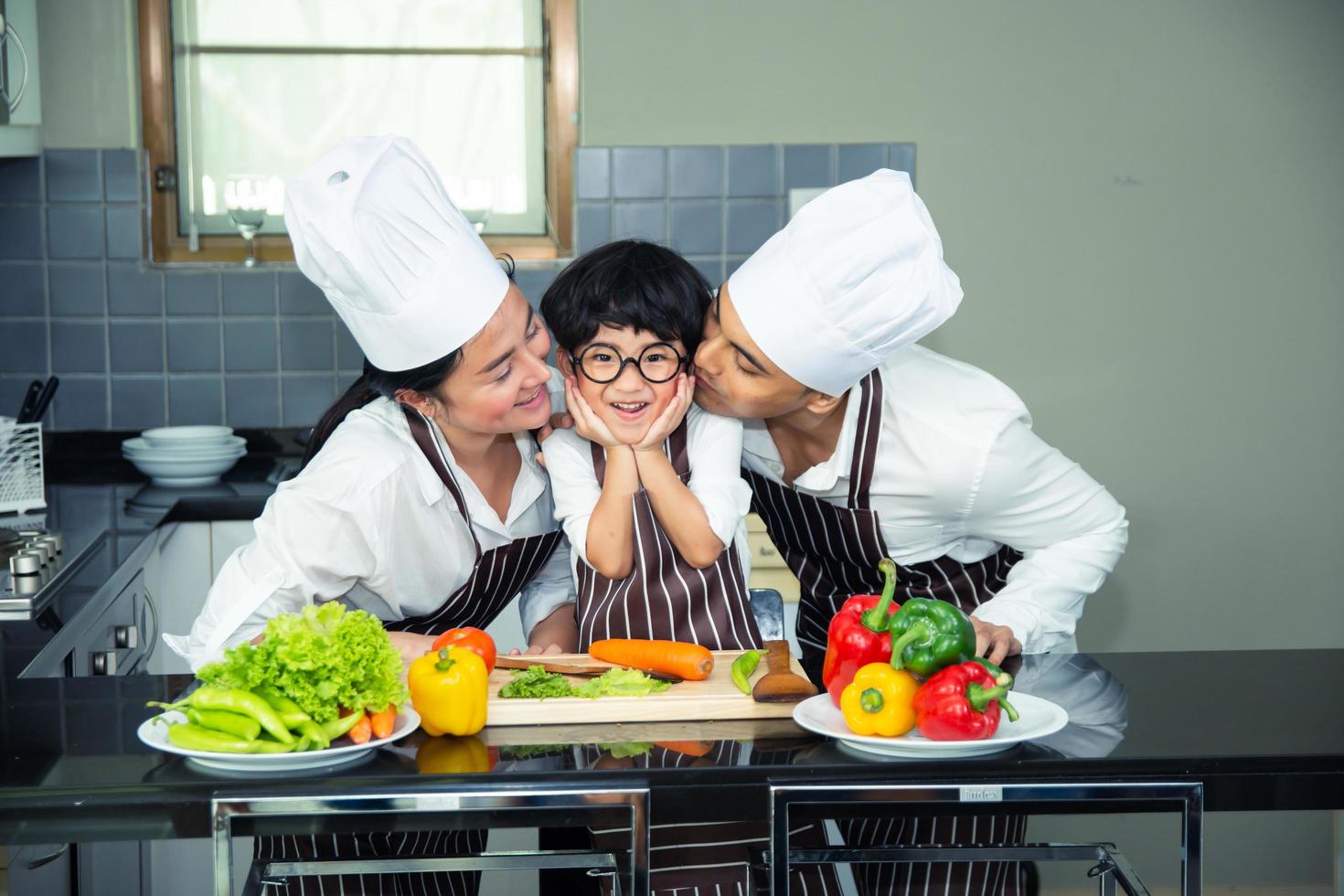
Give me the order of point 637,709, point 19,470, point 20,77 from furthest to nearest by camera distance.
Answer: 1. point 20,77
2. point 19,470
3. point 637,709

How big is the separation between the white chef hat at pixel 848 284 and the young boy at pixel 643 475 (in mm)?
125

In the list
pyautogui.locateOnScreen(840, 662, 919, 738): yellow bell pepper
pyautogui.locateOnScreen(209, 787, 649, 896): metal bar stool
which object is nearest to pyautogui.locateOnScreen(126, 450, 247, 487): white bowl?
pyautogui.locateOnScreen(209, 787, 649, 896): metal bar stool

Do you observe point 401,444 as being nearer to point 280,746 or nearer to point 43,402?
point 280,746

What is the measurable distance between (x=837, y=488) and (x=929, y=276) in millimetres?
406

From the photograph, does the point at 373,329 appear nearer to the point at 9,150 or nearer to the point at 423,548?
the point at 423,548

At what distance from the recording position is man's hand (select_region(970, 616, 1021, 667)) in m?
1.69

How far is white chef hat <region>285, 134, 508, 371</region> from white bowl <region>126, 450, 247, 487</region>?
1.44 meters

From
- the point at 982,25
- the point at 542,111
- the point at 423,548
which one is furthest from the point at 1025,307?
the point at 423,548

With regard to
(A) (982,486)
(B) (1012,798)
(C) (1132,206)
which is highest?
(C) (1132,206)

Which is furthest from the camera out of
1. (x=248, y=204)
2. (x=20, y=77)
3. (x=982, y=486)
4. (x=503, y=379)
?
(x=248, y=204)

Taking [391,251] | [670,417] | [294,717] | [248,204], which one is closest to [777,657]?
[670,417]

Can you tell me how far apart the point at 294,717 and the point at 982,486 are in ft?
3.58

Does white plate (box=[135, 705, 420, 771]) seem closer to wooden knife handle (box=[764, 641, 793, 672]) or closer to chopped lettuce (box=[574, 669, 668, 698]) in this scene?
chopped lettuce (box=[574, 669, 668, 698])

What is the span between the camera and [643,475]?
1.88 meters
